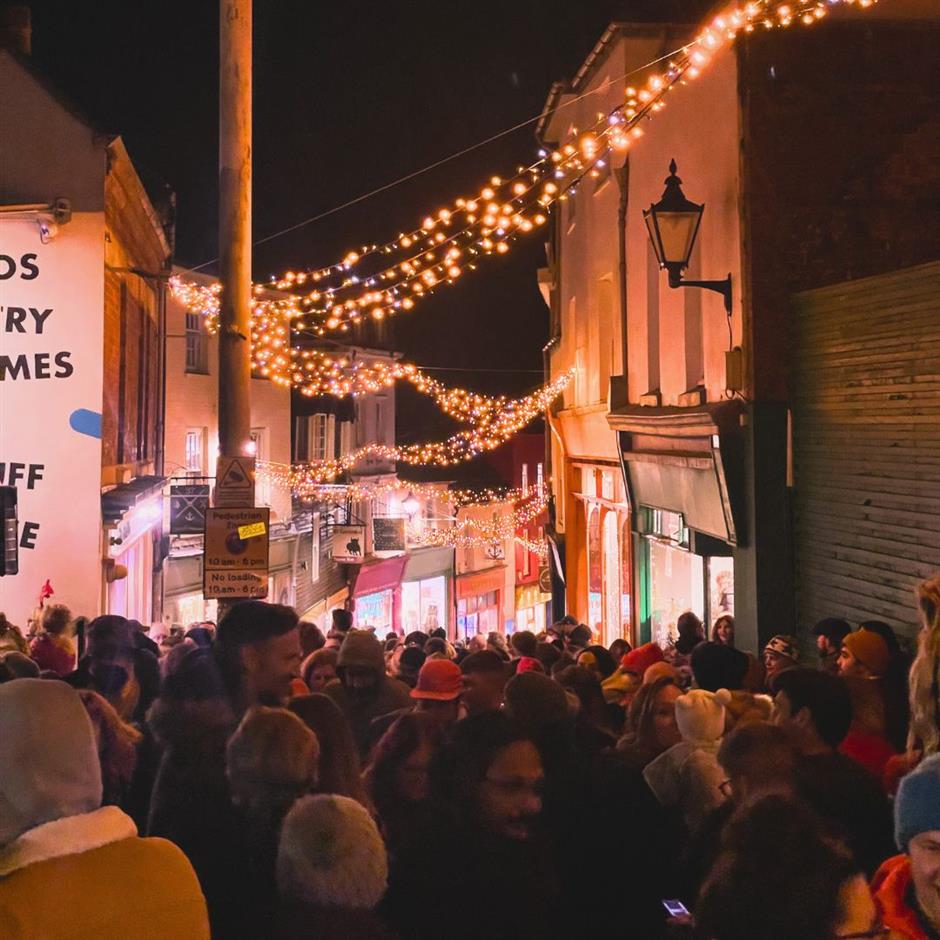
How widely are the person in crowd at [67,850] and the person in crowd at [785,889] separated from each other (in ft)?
4.51

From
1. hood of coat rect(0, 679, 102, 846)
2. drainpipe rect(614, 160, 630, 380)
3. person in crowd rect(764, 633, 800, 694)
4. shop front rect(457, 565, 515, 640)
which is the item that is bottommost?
shop front rect(457, 565, 515, 640)

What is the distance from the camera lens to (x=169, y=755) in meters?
4.69

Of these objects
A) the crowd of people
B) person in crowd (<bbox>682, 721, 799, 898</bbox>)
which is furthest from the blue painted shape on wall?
person in crowd (<bbox>682, 721, 799, 898</bbox>)

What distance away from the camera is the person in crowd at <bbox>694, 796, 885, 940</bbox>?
10.6 ft

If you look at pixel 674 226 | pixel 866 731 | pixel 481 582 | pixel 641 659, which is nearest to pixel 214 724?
pixel 866 731

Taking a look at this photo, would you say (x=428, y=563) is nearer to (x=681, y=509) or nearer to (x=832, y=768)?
(x=681, y=509)

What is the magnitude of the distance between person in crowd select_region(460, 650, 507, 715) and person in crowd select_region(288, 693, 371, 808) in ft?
6.19

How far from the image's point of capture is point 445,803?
4168 mm

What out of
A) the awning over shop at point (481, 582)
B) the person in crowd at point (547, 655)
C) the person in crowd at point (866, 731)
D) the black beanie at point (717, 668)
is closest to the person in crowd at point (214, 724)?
the person in crowd at point (866, 731)

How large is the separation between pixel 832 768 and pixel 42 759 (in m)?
Answer: 3.06

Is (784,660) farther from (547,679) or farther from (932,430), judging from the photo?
(547,679)

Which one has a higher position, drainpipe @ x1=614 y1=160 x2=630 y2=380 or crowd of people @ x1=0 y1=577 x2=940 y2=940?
drainpipe @ x1=614 y1=160 x2=630 y2=380

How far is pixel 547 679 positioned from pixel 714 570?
9.08 meters

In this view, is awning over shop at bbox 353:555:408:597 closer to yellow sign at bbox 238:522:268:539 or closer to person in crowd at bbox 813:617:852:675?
yellow sign at bbox 238:522:268:539
